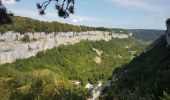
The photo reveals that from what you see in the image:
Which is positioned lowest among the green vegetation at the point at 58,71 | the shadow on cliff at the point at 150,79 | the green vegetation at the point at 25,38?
the green vegetation at the point at 58,71

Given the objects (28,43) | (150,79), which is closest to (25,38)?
(28,43)

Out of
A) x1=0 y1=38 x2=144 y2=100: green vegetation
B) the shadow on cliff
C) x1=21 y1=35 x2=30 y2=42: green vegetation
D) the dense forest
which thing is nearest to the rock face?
x1=21 y1=35 x2=30 y2=42: green vegetation

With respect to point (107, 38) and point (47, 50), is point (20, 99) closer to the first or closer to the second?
point (47, 50)

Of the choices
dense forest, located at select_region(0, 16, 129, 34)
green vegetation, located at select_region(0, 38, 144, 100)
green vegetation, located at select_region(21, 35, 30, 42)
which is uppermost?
dense forest, located at select_region(0, 16, 129, 34)

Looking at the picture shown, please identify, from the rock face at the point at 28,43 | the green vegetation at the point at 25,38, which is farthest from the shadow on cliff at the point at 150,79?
the green vegetation at the point at 25,38

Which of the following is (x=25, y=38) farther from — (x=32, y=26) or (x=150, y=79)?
(x=150, y=79)

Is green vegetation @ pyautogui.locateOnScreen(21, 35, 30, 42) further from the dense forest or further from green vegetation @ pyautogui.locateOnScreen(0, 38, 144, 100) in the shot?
green vegetation @ pyautogui.locateOnScreen(0, 38, 144, 100)

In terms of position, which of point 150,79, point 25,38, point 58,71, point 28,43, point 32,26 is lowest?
point 58,71

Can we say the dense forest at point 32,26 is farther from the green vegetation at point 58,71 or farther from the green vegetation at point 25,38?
the green vegetation at point 58,71
